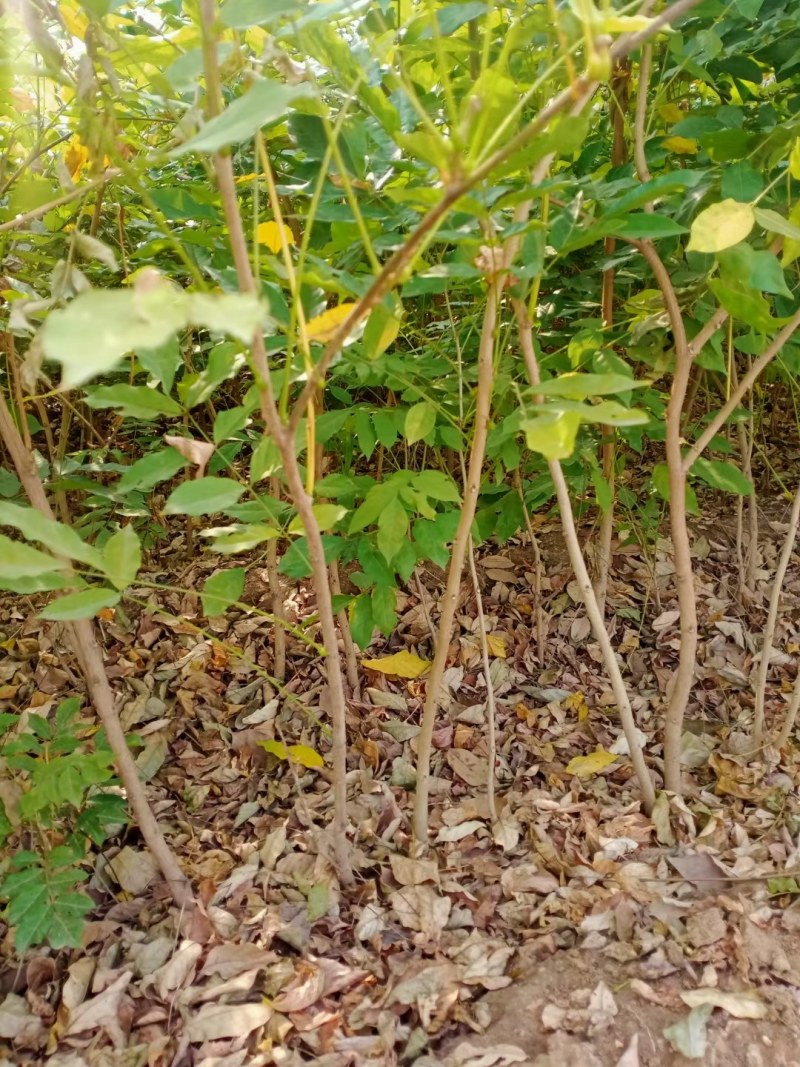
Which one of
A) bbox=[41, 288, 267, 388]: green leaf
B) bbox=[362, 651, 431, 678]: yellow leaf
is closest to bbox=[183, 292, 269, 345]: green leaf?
bbox=[41, 288, 267, 388]: green leaf

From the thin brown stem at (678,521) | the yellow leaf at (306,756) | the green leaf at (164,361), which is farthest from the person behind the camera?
the yellow leaf at (306,756)

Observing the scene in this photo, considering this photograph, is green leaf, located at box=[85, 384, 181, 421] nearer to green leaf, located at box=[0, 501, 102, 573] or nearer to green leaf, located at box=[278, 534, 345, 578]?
green leaf, located at box=[0, 501, 102, 573]

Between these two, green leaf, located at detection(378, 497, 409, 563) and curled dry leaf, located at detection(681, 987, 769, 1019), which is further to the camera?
green leaf, located at detection(378, 497, 409, 563)

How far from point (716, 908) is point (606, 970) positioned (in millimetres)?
248

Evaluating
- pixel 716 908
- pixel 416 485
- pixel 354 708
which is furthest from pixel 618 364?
pixel 354 708

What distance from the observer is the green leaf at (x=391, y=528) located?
1353 mm

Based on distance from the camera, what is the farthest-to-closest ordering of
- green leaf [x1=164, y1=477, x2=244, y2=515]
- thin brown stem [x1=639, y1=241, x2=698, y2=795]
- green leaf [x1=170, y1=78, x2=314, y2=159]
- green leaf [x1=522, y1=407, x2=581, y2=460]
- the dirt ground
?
thin brown stem [x1=639, y1=241, x2=698, y2=795] < the dirt ground < green leaf [x1=164, y1=477, x2=244, y2=515] < green leaf [x1=522, y1=407, x2=581, y2=460] < green leaf [x1=170, y1=78, x2=314, y2=159]

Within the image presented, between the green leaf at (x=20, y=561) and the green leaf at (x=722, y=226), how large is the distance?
805mm

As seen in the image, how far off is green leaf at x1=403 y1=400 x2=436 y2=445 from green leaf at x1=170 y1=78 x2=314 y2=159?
0.68 meters

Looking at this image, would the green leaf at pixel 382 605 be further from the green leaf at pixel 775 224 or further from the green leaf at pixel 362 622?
the green leaf at pixel 775 224

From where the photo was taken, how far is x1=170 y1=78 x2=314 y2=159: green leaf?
517 mm

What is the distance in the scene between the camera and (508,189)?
91 cm

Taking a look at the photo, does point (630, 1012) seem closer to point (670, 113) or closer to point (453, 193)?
point (453, 193)

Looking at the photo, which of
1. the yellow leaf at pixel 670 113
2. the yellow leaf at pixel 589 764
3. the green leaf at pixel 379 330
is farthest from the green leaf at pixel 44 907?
the yellow leaf at pixel 670 113
